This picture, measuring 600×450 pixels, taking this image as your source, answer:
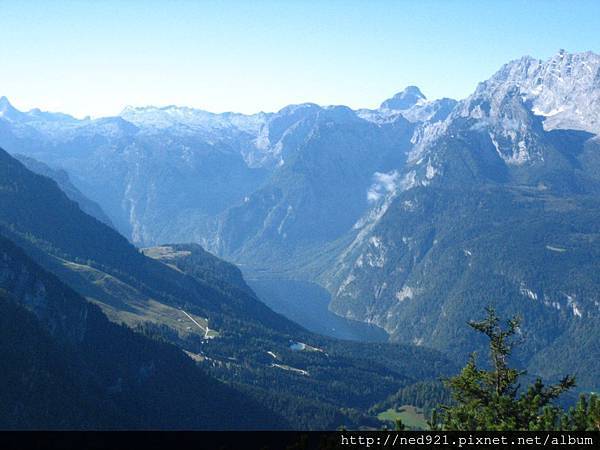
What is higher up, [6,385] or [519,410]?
[519,410]

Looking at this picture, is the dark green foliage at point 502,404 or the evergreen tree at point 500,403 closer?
the dark green foliage at point 502,404

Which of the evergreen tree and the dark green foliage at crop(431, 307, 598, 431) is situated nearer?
the dark green foliage at crop(431, 307, 598, 431)

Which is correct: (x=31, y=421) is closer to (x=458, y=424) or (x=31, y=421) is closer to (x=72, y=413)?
(x=72, y=413)
